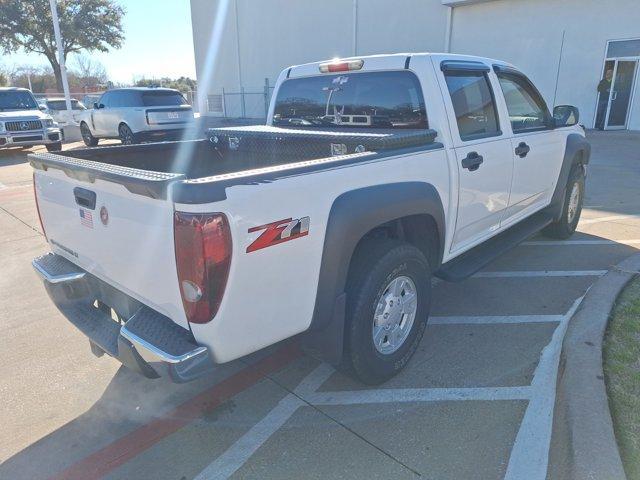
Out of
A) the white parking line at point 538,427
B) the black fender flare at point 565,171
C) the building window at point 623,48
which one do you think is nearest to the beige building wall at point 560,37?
the building window at point 623,48

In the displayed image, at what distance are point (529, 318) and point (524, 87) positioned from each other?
2256 millimetres

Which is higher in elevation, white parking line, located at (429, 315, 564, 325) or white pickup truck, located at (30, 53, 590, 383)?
white pickup truck, located at (30, 53, 590, 383)

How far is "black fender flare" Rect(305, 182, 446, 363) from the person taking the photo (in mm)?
2453

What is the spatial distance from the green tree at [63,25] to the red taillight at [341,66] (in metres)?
41.1

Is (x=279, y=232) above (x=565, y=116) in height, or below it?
below

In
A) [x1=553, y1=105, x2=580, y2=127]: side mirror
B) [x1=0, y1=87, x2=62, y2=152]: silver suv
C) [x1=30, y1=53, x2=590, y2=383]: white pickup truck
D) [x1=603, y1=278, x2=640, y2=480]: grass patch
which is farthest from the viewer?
[x1=0, y1=87, x2=62, y2=152]: silver suv

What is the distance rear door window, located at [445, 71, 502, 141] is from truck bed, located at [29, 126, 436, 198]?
1.50ft

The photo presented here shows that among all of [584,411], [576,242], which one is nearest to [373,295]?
[584,411]

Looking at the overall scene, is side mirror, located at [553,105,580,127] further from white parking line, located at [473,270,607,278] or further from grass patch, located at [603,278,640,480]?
grass patch, located at [603,278,640,480]

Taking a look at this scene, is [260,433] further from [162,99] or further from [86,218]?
[162,99]

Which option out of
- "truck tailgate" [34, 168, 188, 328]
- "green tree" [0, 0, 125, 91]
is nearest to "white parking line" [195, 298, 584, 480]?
"truck tailgate" [34, 168, 188, 328]

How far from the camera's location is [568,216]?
5711 mm

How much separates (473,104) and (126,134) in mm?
13607

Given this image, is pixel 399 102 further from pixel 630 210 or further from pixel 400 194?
pixel 630 210
